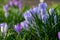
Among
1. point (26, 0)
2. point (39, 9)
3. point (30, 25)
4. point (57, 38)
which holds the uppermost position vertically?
point (26, 0)

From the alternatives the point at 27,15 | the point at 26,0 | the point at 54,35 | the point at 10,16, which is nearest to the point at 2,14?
the point at 10,16

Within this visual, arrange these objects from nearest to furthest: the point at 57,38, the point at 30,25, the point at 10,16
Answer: the point at 57,38 < the point at 30,25 < the point at 10,16

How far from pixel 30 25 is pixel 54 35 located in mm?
242

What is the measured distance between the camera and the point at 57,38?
201 cm

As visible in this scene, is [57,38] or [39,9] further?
[39,9]

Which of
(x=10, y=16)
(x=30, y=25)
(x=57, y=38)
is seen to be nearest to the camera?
(x=57, y=38)

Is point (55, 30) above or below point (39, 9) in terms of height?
below

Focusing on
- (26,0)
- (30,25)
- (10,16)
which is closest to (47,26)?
(30,25)

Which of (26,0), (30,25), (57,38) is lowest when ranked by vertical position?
(57,38)

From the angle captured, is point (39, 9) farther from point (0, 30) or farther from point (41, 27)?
point (0, 30)

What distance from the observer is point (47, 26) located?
205 cm

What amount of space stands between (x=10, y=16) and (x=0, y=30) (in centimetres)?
134

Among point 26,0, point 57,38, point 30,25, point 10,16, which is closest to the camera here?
point 57,38

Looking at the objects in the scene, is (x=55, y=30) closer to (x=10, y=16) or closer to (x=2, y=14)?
(x=10, y=16)
